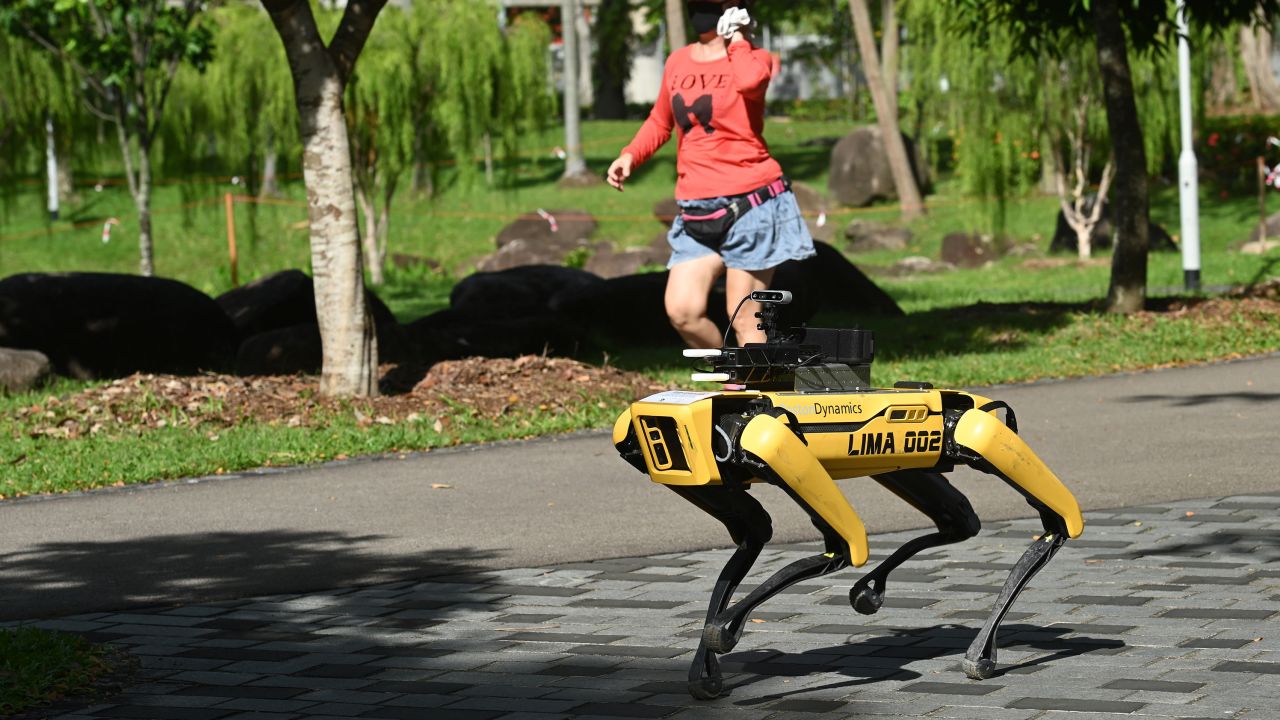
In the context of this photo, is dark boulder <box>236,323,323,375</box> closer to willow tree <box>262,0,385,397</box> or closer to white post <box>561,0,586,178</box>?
willow tree <box>262,0,385,397</box>

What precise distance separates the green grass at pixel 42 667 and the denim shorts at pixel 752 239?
3541 mm

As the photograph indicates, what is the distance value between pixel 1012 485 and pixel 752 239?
371 centimetres

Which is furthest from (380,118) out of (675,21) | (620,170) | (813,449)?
(813,449)

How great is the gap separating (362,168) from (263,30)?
413 centimetres

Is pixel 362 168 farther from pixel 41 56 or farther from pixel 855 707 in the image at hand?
pixel 855 707

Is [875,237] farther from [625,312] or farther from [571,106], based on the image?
[625,312]

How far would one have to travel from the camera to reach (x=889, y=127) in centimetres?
3716

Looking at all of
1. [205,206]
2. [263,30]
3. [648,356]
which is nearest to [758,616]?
[648,356]

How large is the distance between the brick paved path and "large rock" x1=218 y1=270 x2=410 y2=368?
9.43 m

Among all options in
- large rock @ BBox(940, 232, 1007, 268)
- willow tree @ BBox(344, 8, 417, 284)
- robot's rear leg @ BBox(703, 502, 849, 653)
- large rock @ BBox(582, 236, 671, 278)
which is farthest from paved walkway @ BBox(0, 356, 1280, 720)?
large rock @ BBox(940, 232, 1007, 268)

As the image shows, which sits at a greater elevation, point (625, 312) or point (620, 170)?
point (620, 170)

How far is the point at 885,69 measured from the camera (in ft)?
129

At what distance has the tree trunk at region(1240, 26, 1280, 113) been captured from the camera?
43250 millimetres

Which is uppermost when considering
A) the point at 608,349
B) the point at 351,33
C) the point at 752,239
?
the point at 351,33
